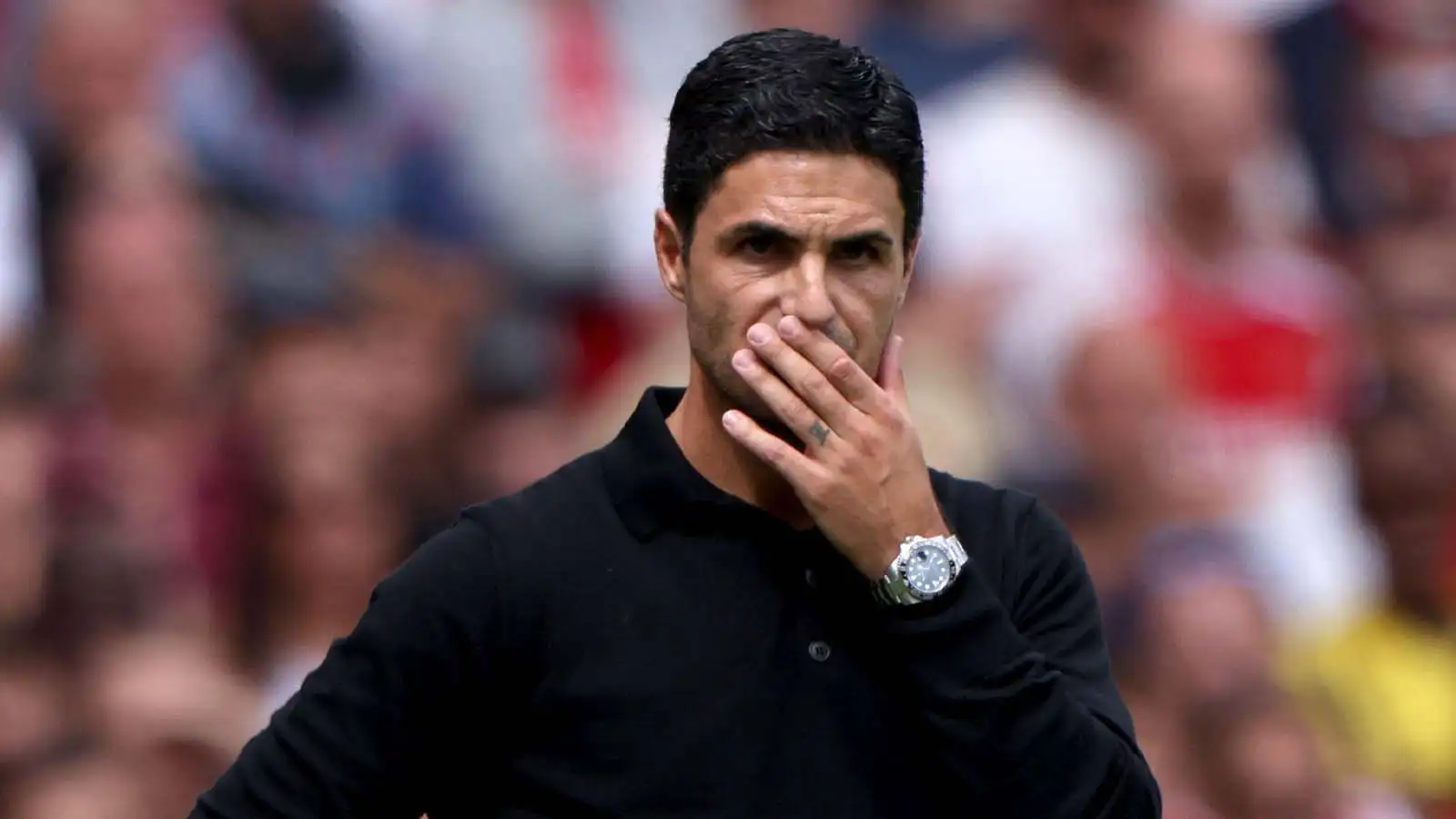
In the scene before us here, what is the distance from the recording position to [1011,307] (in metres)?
5.30

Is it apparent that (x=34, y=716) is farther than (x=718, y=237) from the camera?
Yes

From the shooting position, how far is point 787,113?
2.09m

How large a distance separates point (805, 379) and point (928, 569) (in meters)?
0.21

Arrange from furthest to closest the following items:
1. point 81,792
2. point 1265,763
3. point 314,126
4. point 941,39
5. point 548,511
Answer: point 941,39 < point 1265,763 < point 314,126 < point 81,792 < point 548,511

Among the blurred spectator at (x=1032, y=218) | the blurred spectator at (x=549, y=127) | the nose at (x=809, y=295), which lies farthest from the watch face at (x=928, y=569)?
the blurred spectator at (x=1032, y=218)

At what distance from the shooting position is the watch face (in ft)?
6.47

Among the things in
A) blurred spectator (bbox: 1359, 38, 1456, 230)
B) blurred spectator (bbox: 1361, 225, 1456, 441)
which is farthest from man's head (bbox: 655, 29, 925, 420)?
blurred spectator (bbox: 1359, 38, 1456, 230)

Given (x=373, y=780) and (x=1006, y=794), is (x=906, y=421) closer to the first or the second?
(x=1006, y=794)

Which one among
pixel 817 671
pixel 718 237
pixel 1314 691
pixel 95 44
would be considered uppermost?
pixel 95 44

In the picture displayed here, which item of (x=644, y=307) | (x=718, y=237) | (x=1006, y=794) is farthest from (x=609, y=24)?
(x=1006, y=794)

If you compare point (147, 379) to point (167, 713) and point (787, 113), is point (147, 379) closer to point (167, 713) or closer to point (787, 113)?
point (167, 713)

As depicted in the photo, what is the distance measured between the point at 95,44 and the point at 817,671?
10.6 ft

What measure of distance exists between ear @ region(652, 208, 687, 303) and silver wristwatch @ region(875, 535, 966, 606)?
1.27 feet

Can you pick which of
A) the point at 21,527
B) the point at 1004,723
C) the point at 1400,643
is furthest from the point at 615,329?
the point at 1004,723
